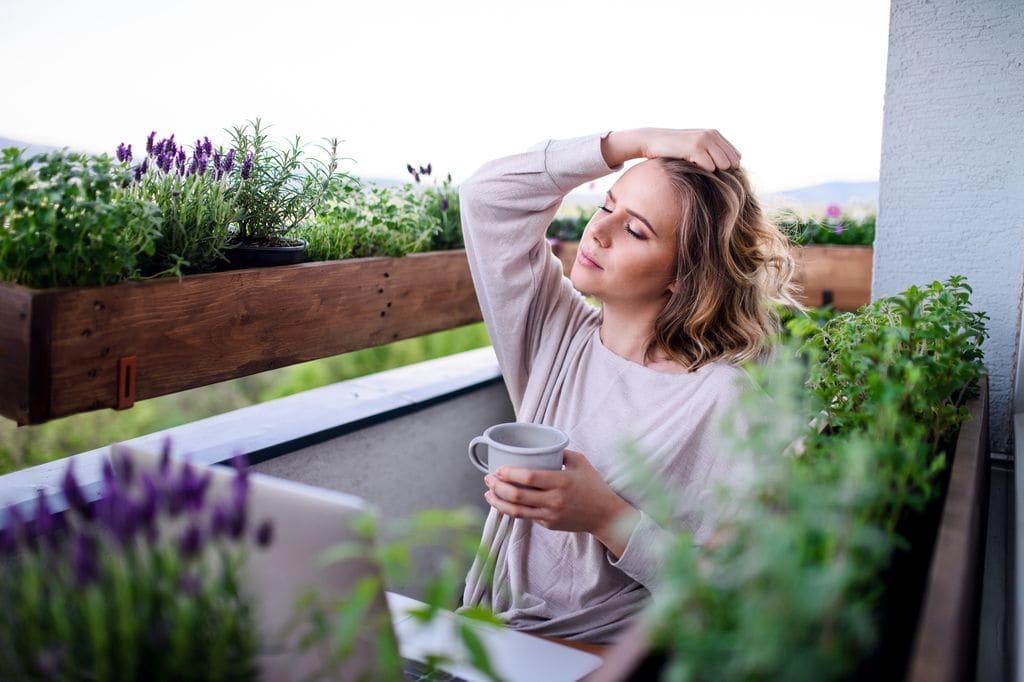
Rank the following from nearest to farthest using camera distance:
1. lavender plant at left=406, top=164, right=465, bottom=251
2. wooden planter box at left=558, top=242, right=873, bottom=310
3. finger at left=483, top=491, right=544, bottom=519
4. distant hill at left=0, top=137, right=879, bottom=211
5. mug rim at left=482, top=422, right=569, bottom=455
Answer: mug rim at left=482, top=422, right=569, bottom=455, finger at left=483, top=491, right=544, bottom=519, lavender plant at left=406, top=164, right=465, bottom=251, wooden planter box at left=558, top=242, right=873, bottom=310, distant hill at left=0, top=137, right=879, bottom=211

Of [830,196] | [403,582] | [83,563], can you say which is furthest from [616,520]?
[830,196]

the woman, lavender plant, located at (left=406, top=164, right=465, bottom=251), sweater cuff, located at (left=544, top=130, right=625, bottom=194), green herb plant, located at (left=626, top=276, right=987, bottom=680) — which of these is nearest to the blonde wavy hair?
the woman

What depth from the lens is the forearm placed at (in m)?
1.77

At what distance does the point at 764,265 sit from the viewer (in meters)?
1.89

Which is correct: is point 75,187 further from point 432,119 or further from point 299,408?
point 432,119

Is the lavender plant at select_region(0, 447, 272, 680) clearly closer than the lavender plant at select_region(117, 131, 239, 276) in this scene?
Yes

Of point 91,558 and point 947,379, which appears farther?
point 947,379

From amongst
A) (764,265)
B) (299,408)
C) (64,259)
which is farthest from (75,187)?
(764,265)

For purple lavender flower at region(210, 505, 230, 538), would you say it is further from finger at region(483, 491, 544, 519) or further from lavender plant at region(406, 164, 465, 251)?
lavender plant at region(406, 164, 465, 251)

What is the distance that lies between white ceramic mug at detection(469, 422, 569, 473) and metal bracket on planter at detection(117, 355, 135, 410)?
70 centimetres

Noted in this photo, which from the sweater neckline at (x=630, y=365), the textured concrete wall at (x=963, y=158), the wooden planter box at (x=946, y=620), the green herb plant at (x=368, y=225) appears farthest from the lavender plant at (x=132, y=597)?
the textured concrete wall at (x=963, y=158)

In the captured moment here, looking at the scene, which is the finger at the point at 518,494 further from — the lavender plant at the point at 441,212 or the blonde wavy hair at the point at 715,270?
the lavender plant at the point at 441,212

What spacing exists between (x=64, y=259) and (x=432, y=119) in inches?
80.2

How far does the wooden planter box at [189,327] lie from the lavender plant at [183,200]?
0.06 metres
